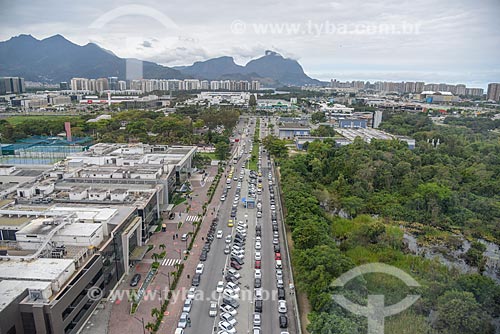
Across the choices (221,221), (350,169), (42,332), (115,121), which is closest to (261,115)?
(115,121)

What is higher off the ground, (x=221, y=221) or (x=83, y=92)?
(x=83, y=92)

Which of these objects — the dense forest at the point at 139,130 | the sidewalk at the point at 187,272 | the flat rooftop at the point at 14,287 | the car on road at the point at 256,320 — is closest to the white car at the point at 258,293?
the car on road at the point at 256,320

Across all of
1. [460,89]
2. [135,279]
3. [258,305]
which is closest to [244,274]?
[258,305]

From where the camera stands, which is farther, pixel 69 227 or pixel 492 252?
pixel 492 252

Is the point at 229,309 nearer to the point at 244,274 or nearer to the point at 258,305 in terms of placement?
the point at 258,305

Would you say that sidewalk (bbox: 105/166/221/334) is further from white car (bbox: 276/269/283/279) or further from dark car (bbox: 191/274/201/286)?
white car (bbox: 276/269/283/279)

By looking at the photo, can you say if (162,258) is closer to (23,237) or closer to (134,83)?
(23,237)
